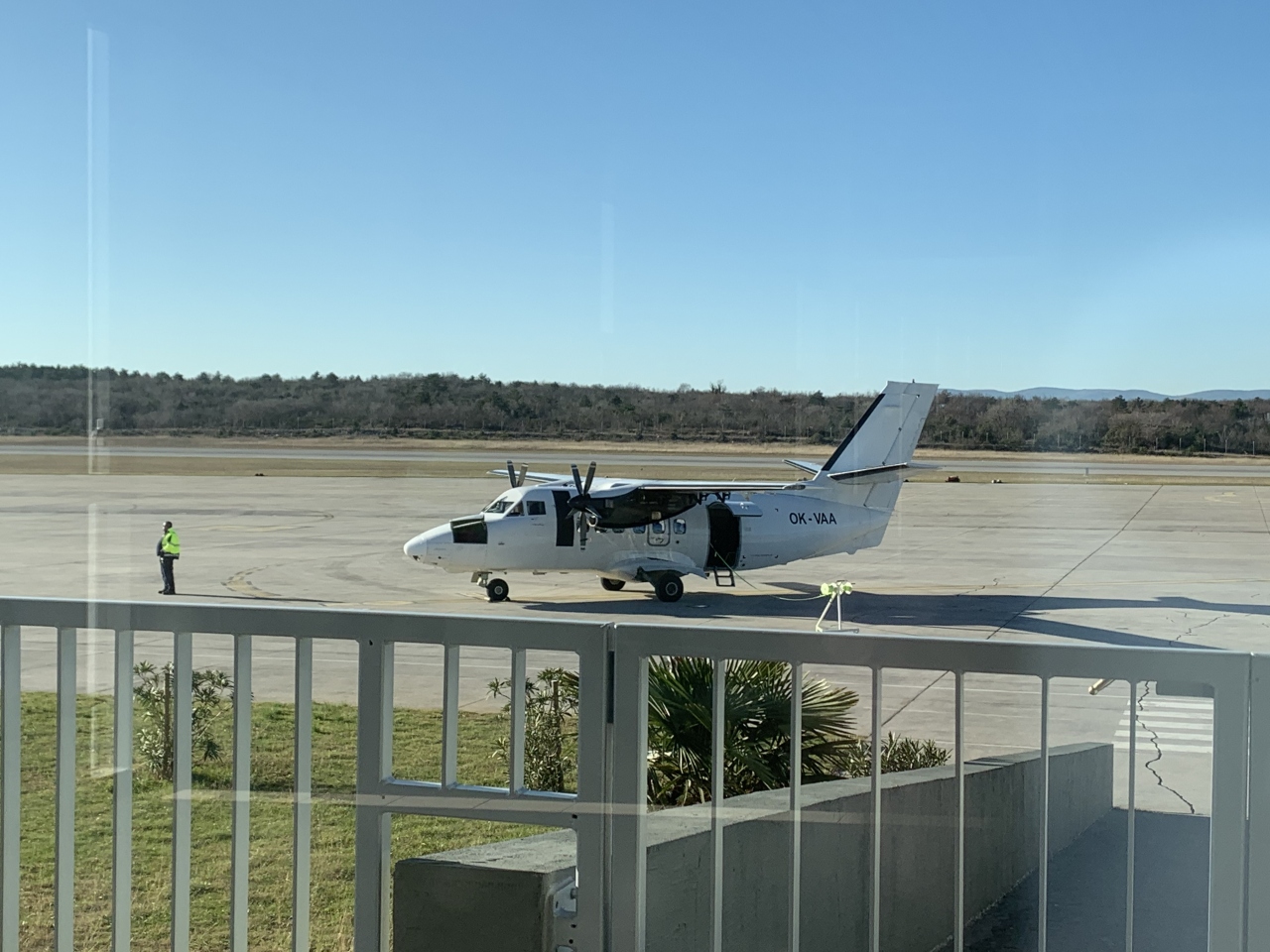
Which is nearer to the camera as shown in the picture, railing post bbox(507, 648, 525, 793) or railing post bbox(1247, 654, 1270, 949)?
railing post bbox(1247, 654, 1270, 949)

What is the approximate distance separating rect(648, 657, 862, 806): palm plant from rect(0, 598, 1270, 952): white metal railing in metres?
1.22

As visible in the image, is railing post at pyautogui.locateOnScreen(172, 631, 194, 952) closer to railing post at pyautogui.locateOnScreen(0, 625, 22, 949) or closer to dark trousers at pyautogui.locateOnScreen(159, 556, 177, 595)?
railing post at pyautogui.locateOnScreen(0, 625, 22, 949)

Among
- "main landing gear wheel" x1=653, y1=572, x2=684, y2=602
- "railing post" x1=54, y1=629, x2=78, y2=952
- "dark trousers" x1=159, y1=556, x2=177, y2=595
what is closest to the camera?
"railing post" x1=54, y1=629, x2=78, y2=952

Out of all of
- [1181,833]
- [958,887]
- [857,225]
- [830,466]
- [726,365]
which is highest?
[857,225]

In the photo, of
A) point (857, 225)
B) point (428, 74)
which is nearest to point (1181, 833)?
point (857, 225)

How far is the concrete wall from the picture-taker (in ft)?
6.78

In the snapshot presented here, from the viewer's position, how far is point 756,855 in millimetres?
2473

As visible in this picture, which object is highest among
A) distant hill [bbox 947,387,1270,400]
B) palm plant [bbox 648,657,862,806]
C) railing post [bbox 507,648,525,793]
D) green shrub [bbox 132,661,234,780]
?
distant hill [bbox 947,387,1270,400]

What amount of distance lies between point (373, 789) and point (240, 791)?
0.28 metres

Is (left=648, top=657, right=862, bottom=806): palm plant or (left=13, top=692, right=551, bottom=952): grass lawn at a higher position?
(left=648, top=657, right=862, bottom=806): palm plant

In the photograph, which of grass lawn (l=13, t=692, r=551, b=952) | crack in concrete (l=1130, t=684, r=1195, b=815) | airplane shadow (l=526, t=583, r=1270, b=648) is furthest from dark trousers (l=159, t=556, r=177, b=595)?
crack in concrete (l=1130, t=684, r=1195, b=815)

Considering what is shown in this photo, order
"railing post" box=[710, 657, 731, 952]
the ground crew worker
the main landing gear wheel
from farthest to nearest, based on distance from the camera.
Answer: the main landing gear wheel, the ground crew worker, "railing post" box=[710, 657, 731, 952]

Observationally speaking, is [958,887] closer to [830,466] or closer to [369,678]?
[369,678]

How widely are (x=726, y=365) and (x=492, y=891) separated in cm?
203
